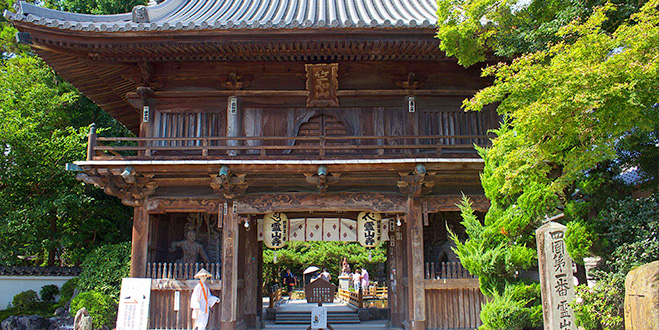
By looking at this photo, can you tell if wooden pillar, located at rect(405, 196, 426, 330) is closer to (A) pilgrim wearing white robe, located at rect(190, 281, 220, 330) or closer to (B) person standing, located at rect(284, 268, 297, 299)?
(A) pilgrim wearing white robe, located at rect(190, 281, 220, 330)

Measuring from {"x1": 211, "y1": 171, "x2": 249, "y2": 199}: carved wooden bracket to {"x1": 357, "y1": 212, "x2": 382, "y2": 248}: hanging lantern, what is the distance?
11.1 feet

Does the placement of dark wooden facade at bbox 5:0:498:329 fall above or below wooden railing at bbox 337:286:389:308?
above

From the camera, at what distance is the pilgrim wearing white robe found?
9.83 m

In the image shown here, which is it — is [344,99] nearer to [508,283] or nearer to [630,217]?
[508,283]

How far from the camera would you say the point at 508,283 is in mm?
7324

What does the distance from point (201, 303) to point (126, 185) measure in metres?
3.41

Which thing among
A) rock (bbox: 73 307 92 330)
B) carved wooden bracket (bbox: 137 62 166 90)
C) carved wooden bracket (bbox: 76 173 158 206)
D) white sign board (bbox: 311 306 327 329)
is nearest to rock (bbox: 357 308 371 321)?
white sign board (bbox: 311 306 327 329)

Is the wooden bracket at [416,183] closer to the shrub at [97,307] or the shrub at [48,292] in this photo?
the shrub at [97,307]

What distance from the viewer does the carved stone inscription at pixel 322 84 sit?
11.6 meters

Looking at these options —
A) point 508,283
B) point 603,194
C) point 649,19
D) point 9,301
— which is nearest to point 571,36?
point 649,19

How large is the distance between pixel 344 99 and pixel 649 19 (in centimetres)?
721

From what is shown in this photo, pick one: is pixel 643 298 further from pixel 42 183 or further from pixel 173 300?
pixel 42 183

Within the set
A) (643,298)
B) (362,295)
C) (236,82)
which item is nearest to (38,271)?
(236,82)

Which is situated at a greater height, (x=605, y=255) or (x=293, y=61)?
(x=293, y=61)
